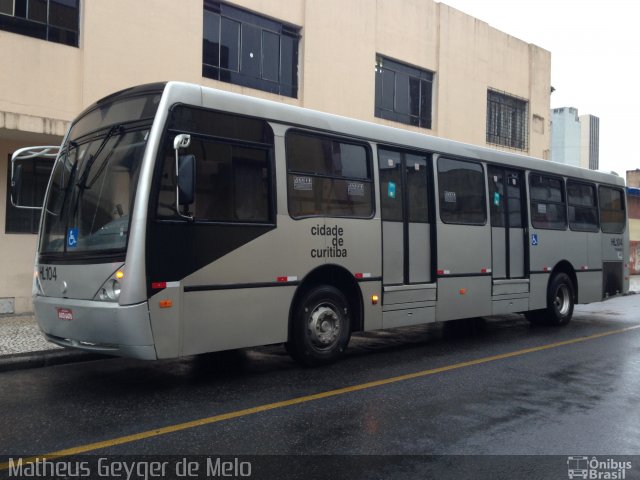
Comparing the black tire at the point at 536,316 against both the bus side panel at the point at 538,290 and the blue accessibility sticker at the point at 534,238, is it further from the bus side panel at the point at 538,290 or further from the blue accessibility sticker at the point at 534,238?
the blue accessibility sticker at the point at 534,238

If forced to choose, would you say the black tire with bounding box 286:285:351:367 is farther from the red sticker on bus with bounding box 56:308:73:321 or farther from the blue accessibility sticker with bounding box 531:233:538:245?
the blue accessibility sticker with bounding box 531:233:538:245

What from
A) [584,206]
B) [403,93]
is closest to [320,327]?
[584,206]

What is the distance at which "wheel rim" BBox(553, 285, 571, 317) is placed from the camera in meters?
12.0

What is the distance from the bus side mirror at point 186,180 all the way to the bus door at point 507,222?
5.90 meters

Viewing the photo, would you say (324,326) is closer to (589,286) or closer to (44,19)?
(589,286)

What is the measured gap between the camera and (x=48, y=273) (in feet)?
22.4

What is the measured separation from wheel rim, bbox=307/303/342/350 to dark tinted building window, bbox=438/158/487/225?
2558mm

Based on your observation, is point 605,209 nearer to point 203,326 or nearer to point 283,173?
point 283,173

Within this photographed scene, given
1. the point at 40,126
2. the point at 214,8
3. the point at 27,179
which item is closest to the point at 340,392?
the point at 40,126

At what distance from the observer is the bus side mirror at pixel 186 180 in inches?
239

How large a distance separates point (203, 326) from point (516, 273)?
634 centimetres

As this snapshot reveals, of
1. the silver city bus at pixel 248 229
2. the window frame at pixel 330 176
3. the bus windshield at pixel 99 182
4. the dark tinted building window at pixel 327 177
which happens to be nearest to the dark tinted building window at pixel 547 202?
the silver city bus at pixel 248 229

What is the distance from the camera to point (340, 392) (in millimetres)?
6609

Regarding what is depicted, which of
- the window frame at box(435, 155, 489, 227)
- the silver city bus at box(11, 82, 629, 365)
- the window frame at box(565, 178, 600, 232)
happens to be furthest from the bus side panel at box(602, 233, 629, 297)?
the window frame at box(435, 155, 489, 227)
